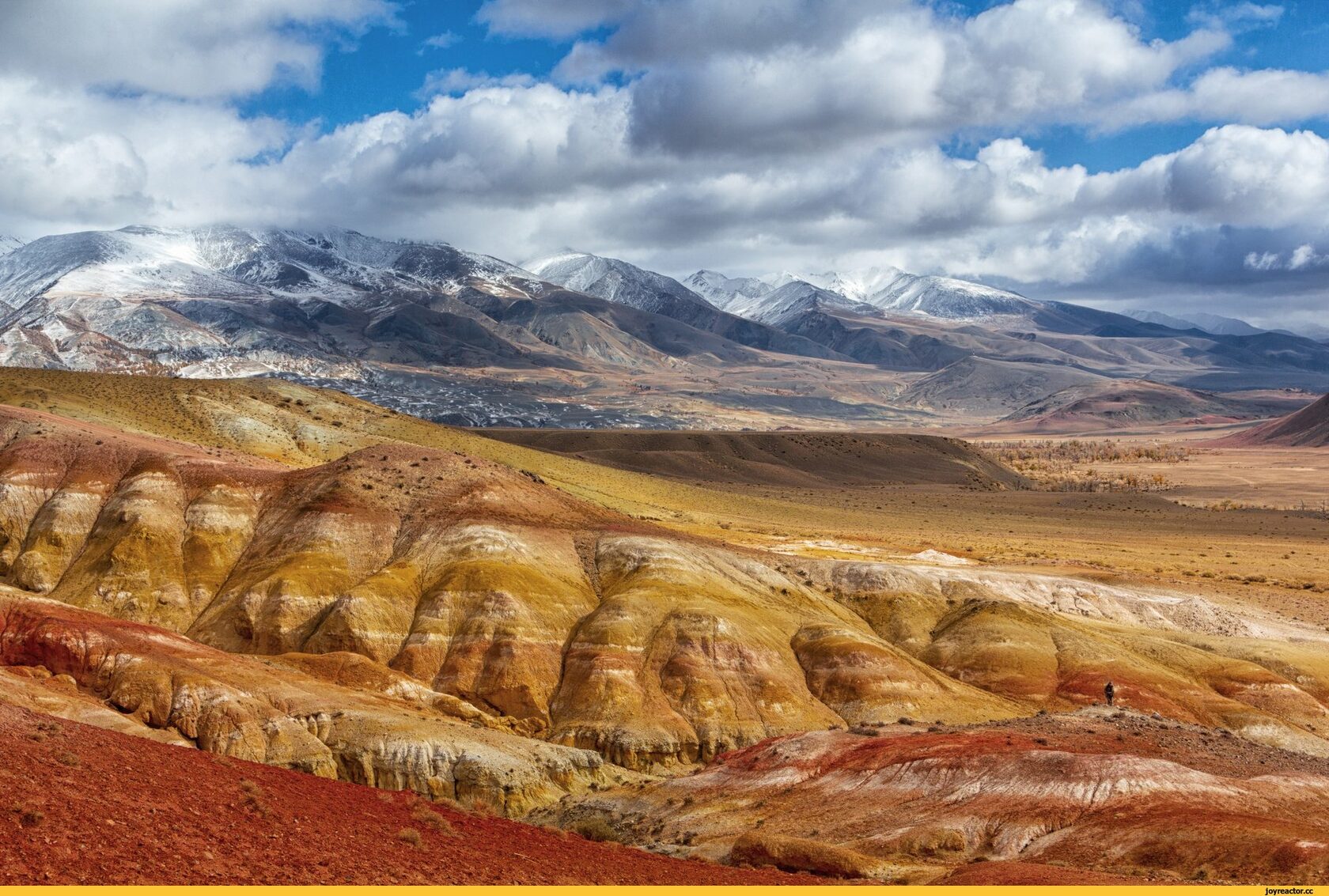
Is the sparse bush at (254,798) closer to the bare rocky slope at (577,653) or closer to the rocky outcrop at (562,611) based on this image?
the bare rocky slope at (577,653)

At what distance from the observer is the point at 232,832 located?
109 feet

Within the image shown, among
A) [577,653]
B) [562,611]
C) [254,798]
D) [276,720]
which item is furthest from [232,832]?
[562,611]

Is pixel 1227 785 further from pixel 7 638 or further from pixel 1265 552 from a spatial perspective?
pixel 1265 552

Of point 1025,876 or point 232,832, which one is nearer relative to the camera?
point 232,832

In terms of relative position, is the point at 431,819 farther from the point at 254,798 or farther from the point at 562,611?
the point at 562,611

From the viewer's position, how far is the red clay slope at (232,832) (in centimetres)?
2848

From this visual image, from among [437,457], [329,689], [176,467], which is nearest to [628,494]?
[437,457]

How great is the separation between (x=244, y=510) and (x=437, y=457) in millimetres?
16329

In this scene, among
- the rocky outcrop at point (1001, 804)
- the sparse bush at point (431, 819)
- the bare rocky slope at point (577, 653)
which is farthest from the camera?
the bare rocky slope at point (577, 653)

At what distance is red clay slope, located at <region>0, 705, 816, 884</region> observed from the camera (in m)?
28.5

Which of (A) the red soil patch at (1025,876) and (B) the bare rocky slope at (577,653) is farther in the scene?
(B) the bare rocky slope at (577,653)

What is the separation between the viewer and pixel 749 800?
2088 inches

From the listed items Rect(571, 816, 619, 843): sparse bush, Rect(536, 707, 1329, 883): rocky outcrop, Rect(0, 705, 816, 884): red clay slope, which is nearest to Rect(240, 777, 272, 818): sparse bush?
Rect(0, 705, 816, 884): red clay slope

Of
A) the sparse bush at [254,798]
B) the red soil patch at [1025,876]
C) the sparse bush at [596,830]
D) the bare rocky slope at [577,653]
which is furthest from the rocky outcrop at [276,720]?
the red soil patch at [1025,876]
